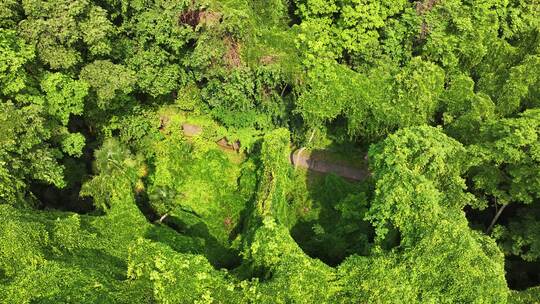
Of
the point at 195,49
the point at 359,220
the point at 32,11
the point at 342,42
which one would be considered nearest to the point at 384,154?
the point at 359,220

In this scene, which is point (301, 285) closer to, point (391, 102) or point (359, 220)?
point (359, 220)

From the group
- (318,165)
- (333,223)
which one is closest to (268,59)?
(318,165)

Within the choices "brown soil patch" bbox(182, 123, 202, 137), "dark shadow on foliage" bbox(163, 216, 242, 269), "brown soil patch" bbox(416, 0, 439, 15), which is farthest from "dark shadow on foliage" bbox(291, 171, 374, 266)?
"brown soil patch" bbox(416, 0, 439, 15)

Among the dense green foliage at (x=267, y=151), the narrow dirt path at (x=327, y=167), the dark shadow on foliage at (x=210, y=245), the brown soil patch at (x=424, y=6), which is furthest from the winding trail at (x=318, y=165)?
the brown soil patch at (x=424, y=6)

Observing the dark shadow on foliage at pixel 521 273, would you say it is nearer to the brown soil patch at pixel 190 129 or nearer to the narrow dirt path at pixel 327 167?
the narrow dirt path at pixel 327 167

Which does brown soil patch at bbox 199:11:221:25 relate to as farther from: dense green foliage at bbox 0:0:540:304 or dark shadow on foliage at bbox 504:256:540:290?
dark shadow on foliage at bbox 504:256:540:290

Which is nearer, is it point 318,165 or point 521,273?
point 521,273

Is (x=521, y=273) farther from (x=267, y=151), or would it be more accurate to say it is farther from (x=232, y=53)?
(x=232, y=53)
